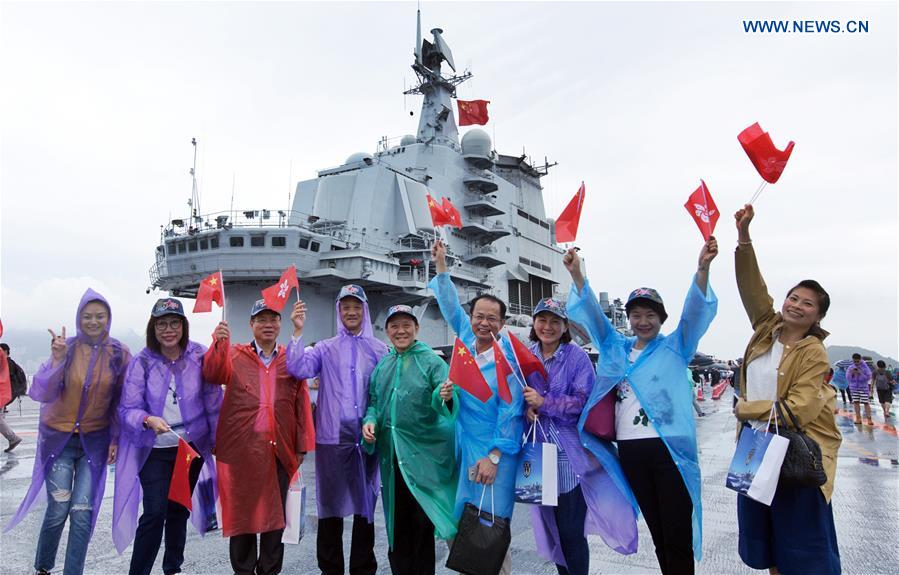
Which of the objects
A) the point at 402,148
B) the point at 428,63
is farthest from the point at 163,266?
the point at 428,63

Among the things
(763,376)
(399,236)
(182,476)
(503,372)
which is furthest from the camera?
(399,236)

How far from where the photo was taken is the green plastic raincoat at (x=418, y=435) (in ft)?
11.7

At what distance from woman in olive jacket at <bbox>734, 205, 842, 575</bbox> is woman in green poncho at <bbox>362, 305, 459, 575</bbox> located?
1755mm

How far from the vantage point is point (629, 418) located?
329cm

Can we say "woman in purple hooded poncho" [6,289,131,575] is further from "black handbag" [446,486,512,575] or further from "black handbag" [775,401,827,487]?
"black handbag" [775,401,827,487]

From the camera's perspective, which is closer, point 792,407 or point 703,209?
point 792,407

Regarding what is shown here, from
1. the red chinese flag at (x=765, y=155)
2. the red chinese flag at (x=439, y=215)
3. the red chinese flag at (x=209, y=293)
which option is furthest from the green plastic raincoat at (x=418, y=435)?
the red chinese flag at (x=765, y=155)

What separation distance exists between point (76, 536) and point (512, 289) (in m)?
31.9

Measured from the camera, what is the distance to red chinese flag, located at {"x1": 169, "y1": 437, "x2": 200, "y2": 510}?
3459mm

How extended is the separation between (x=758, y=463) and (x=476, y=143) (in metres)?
30.2

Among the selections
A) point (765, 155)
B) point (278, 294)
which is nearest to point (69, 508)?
point (278, 294)

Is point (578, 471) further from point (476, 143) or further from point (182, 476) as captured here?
point (476, 143)

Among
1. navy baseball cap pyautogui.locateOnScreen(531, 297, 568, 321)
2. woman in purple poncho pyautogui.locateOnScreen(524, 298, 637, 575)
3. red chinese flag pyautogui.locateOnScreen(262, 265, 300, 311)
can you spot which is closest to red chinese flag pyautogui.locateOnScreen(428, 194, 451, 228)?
red chinese flag pyautogui.locateOnScreen(262, 265, 300, 311)

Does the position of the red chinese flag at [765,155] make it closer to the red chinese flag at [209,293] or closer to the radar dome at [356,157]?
the red chinese flag at [209,293]
